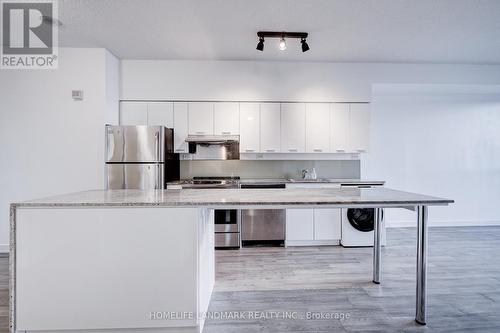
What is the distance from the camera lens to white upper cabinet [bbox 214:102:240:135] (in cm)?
433

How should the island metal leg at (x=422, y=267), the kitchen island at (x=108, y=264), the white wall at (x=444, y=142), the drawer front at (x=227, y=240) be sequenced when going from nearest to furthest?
the kitchen island at (x=108, y=264)
the island metal leg at (x=422, y=267)
the drawer front at (x=227, y=240)
the white wall at (x=444, y=142)

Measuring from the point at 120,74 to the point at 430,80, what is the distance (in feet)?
15.9

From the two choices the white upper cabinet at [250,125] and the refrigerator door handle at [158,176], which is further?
the white upper cabinet at [250,125]

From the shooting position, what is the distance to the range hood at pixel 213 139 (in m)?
4.14

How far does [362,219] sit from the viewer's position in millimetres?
3961

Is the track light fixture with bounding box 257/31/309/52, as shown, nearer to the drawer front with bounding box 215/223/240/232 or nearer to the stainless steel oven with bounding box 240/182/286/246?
the stainless steel oven with bounding box 240/182/286/246

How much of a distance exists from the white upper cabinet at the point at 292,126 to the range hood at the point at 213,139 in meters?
0.73

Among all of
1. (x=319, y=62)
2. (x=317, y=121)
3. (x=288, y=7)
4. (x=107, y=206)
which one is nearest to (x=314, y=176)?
(x=317, y=121)

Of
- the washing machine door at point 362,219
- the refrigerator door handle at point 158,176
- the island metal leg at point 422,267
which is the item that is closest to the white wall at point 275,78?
the refrigerator door handle at point 158,176

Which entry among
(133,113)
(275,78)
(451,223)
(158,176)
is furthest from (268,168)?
(451,223)

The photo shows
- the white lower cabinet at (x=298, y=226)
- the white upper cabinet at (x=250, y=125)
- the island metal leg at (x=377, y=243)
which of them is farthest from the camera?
the white upper cabinet at (x=250, y=125)

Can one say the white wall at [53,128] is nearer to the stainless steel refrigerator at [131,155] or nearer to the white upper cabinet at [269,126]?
the stainless steel refrigerator at [131,155]

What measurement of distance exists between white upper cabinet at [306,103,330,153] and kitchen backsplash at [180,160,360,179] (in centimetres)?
41

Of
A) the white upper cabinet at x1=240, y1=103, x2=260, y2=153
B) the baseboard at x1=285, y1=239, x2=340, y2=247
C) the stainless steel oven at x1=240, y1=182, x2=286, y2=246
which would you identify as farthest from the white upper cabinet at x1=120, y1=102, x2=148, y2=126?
the baseboard at x1=285, y1=239, x2=340, y2=247
